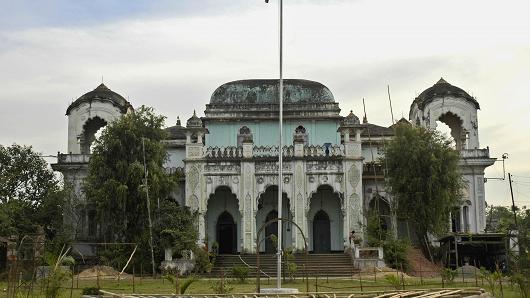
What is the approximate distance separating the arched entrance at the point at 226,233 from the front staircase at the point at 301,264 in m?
3.64

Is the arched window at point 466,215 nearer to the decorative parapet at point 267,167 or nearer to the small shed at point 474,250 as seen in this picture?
the small shed at point 474,250

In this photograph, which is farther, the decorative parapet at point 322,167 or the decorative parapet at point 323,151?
the decorative parapet at point 323,151

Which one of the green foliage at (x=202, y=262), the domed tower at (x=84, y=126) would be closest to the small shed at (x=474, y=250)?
the green foliage at (x=202, y=262)

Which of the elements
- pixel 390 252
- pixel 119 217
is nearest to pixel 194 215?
pixel 119 217

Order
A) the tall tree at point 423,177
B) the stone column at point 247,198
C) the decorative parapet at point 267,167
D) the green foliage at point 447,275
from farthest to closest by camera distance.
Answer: the decorative parapet at point 267,167
the stone column at point 247,198
the tall tree at point 423,177
the green foliage at point 447,275

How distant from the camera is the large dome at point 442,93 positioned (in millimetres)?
39656

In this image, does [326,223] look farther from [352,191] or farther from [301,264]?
[301,264]

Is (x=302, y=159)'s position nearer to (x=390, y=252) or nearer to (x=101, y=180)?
(x=390, y=252)

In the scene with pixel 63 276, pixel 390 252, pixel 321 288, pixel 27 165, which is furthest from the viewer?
pixel 27 165

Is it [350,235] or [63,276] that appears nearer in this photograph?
[63,276]

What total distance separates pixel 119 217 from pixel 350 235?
11.1 meters

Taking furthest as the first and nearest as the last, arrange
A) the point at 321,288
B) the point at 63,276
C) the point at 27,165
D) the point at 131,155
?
the point at 27,165 < the point at 131,155 < the point at 321,288 < the point at 63,276

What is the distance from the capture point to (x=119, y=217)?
114 ft

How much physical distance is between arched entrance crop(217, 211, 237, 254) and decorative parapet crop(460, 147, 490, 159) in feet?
41.8
